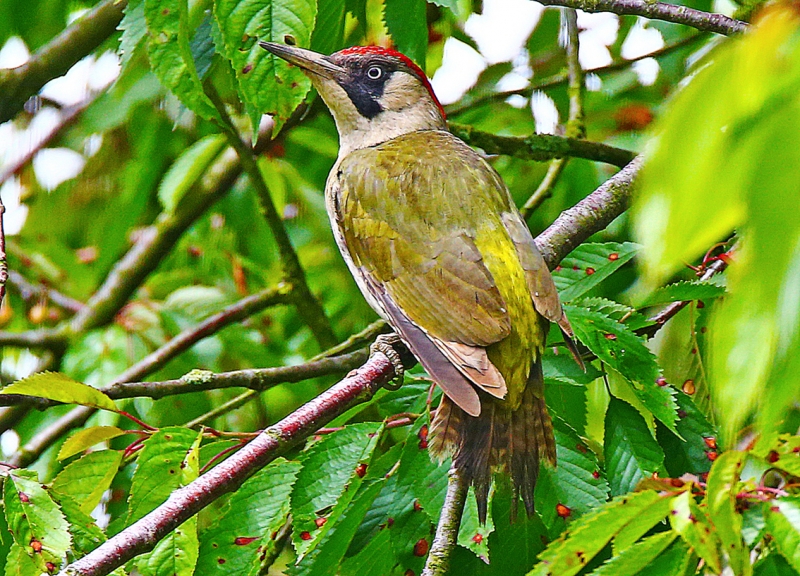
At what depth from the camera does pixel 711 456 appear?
230 centimetres

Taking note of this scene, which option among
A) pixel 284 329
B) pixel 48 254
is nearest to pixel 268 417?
pixel 284 329

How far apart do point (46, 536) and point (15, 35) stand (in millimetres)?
2942

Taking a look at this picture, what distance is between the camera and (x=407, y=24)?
290 centimetres

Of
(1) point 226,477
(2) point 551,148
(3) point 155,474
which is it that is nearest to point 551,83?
(2) point 551,148

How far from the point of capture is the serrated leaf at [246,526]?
82.6 inches

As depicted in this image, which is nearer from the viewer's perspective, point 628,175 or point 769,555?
point 769,555

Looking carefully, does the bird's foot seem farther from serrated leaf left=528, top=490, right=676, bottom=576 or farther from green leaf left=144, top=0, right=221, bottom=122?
serrated leaf left=528, top=490, right=676, bottom=576

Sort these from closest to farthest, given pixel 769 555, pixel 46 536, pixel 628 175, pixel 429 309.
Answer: pixel 769 555 < pixel 46 536 < pixel 429 309 < pixel 628 175

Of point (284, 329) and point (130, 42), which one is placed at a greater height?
point (130, 42)

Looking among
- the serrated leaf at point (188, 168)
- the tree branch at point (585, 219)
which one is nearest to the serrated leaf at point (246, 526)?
the tree branch at point (585, 219)

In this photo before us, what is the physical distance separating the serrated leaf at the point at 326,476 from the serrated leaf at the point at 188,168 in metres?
2.11

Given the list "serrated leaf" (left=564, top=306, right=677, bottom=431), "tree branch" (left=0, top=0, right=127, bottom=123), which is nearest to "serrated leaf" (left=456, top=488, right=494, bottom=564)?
"serrated leaf" (left=564, top=306, right=677, bottom=431)

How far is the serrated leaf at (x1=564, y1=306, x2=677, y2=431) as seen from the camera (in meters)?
2.17

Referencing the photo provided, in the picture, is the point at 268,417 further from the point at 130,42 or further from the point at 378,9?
the point at 130,42
